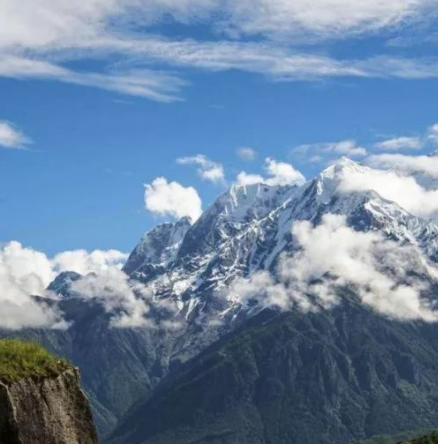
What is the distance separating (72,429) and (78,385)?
171cm

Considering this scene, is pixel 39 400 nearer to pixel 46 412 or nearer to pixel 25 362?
pixel 46 412

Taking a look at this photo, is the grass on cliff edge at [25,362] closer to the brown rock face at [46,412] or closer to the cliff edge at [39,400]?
the cliff edge at [39,400]

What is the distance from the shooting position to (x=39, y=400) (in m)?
31.2

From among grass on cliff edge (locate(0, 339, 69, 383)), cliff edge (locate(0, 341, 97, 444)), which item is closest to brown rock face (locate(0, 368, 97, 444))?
cliff edge (locate(0, 341, 97, 444))

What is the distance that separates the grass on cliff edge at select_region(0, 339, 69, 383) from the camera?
30.6 metres

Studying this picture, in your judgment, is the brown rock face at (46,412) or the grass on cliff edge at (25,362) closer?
the brown rock face at (46,412)

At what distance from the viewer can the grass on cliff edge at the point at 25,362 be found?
30.6 meters

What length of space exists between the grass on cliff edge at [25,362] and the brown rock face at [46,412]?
22 cm

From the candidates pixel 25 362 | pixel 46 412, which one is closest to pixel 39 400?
pixel 46 412

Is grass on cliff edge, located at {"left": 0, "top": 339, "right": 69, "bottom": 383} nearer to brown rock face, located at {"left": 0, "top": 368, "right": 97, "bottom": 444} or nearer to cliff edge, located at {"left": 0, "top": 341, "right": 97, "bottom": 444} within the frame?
cliff edge, located at {"left": 0, "top": 341, "right": 97, "bottom": 444}

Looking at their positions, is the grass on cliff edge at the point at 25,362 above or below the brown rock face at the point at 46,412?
above

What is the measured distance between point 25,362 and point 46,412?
186 cm

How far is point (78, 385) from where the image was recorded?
33.4 metres

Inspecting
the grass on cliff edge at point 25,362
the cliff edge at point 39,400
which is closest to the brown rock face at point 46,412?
the cliff edge at point 39,400
